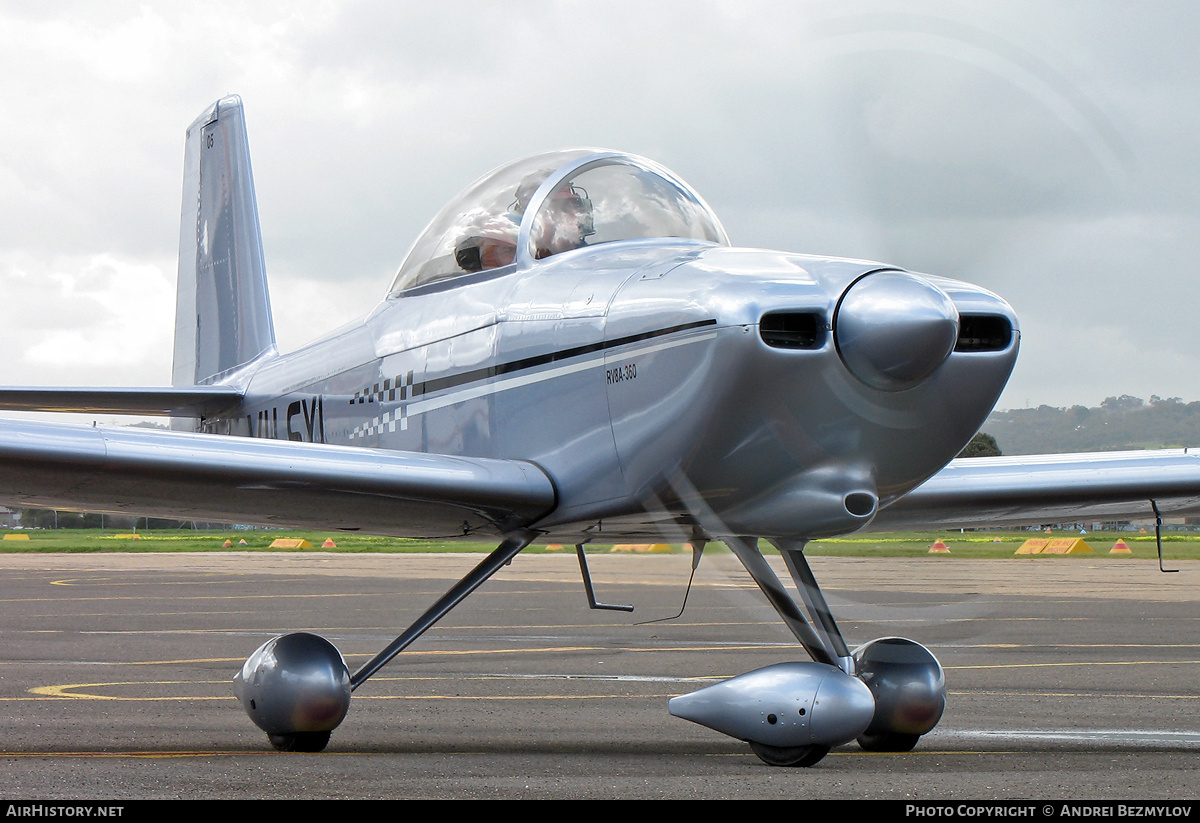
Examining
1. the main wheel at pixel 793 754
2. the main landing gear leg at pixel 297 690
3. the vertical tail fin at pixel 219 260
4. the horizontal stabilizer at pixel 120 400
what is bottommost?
the main wheel at pixel 793 754

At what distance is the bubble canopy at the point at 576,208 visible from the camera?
22.3 ft

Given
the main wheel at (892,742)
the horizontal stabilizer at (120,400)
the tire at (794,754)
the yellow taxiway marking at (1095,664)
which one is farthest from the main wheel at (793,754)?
the horizontal stabilizer at (120,400)

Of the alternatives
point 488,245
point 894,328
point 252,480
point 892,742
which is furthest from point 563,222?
point 892,742

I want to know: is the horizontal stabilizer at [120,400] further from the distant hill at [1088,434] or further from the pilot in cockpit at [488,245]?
the distant hill at [1088,434]

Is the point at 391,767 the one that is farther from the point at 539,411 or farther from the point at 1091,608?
the point at 1091,608

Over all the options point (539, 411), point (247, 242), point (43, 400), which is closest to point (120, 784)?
point (539, 411)

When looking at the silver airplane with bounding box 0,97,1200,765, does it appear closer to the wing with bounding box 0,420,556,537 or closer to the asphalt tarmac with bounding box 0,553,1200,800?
the wing with bounding box 0,420,556,537

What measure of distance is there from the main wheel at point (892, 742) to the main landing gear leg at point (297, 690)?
7.84 feet

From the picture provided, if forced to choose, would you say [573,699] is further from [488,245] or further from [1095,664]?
[1095,664]

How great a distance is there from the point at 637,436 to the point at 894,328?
50.5 inches

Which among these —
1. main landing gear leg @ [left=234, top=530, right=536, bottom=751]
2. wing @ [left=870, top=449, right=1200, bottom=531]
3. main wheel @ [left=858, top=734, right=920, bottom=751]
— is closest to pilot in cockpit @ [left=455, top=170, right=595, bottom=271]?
main landing gear leg @ [left=234, top=530, right=536, bottom=751]

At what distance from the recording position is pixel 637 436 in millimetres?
5941

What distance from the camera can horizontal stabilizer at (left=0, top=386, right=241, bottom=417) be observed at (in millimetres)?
9852

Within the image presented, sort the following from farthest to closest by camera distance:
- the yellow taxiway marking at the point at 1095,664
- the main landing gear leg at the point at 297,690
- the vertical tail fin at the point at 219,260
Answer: the vertical tail fin at the point at 219,260 → the yellow taxiway marking at the point at 1095,664 → the main landing gear leg at the point at 297,690
